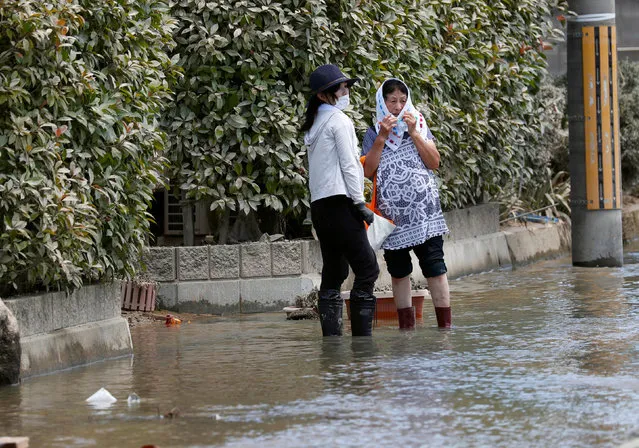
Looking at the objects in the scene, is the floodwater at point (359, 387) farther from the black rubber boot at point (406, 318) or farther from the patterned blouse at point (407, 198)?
the patterned blouse at point (407, 198)

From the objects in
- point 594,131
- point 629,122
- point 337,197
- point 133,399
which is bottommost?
point 133,399

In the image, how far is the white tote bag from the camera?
917 centimetres

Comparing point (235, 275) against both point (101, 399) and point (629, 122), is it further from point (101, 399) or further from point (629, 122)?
point (629, 122)

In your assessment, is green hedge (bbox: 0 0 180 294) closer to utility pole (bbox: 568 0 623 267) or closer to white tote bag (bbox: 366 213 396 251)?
white tote bag (bbox: 366 213 396 251)

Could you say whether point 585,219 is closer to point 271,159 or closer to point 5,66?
point 271,159

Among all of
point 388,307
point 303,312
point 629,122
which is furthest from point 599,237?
point 303,312

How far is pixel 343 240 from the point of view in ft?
29.1

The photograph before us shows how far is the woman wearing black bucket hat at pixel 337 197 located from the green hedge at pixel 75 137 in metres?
1.04

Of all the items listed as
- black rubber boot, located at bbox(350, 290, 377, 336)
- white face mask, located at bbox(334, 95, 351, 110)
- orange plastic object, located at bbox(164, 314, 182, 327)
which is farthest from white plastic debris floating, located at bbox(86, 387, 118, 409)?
orange plastic object, located at bbox(164, 314, 182, 327)

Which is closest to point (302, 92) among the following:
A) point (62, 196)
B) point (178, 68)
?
point (178, 68)

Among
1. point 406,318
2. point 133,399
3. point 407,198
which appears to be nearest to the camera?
point 133,399

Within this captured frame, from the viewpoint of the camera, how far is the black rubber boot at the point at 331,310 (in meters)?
9.12

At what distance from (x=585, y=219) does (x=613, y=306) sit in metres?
3.76

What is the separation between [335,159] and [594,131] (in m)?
6.02
